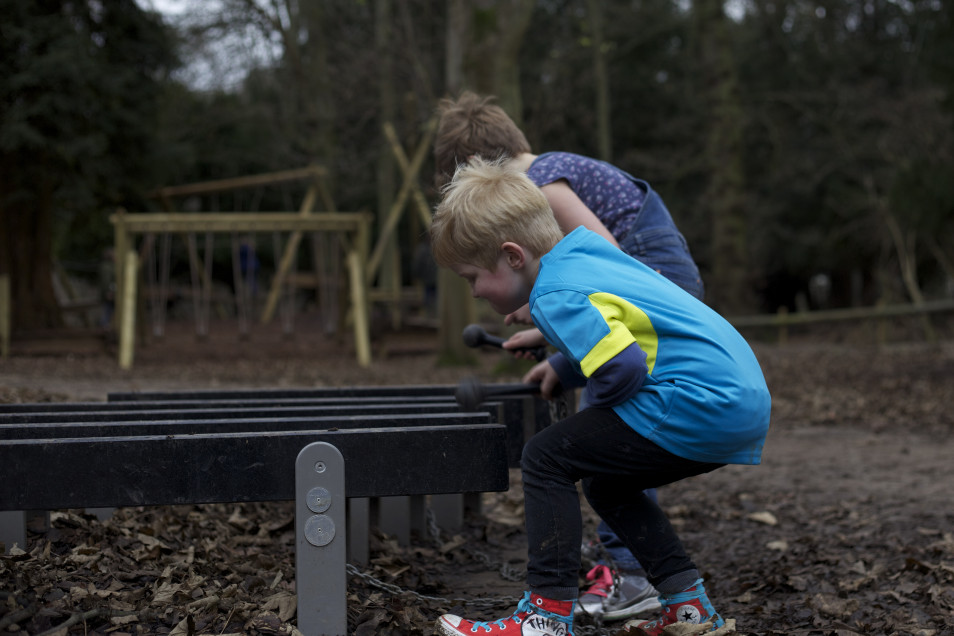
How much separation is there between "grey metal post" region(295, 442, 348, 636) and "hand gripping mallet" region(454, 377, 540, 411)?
1.64 feet

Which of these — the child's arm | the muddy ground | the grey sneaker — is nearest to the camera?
the muddy ground

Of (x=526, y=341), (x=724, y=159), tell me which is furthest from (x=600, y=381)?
(x=724, y=159)

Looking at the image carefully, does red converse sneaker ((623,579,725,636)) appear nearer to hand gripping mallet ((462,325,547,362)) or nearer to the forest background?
hand gripping mallet ((462,325,547,362))

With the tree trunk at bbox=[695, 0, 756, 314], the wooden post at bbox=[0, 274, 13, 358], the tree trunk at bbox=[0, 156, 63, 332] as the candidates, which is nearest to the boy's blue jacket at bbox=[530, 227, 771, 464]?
the wooden post at bbox=[0, 274, 13, 358]

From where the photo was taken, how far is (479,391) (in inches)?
102

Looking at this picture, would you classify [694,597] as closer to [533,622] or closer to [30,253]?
[533,622]

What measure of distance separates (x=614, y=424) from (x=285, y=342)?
8.55 m

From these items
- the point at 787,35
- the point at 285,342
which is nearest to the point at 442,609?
the point at 285,342

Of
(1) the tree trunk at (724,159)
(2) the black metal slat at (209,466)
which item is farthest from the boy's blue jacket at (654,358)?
(1) the tree trunk at (724,159)

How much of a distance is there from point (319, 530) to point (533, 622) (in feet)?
1.77

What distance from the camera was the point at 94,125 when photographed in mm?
11688

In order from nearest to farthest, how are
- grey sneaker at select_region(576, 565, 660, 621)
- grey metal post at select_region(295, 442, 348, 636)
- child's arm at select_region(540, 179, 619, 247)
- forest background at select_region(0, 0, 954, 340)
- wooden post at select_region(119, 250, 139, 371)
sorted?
1. grey metal post at select_region(295, 442, 348, 636)
2. child's arm at select_region(540, 179, 619, 247)
3. grey sneaker at select_region(576, 565, 660, 621)
4. wooden post at select_region(119, 250, 139, 371)
5. forest background at select_region(0, 0, 954, 340)

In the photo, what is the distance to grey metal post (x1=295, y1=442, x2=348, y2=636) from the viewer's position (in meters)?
2.16

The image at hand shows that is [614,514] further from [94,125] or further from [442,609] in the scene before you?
[94,125]
